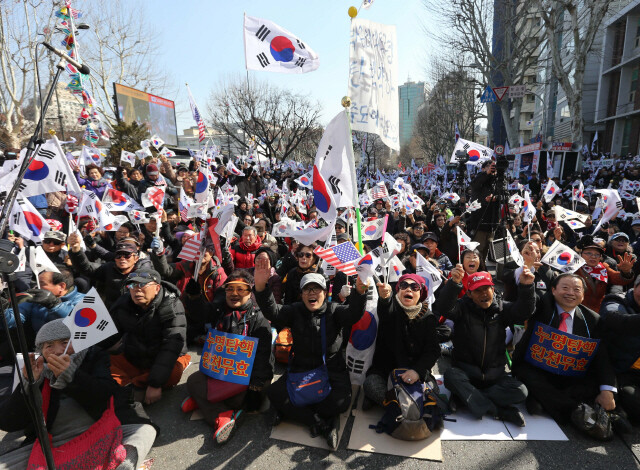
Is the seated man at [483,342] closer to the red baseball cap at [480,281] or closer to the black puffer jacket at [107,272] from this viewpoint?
the red baseball cap at [480,281]

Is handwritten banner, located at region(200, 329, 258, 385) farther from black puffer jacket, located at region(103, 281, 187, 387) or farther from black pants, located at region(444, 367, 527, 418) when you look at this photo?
black pants, located at region(444, 367, 527, 418)

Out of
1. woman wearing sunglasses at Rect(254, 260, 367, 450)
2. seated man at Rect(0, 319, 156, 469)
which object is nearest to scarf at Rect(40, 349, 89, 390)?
seated man at Rect(0, 319, 156, 469)

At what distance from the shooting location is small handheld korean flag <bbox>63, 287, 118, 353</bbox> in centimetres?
264

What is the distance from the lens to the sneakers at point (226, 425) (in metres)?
2.98

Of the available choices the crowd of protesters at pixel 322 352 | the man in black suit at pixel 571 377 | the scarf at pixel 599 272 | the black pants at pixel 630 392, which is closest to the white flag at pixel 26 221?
the crowd of protesters at pixel 322 352

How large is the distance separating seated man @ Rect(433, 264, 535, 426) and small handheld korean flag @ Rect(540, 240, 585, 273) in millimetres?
928

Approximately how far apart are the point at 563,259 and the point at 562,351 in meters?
1.12

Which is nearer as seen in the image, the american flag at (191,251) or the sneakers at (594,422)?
the sneakers at (594,422)

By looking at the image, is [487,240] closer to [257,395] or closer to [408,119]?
[257,395]

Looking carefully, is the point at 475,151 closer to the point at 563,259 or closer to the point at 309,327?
the point at 563,259

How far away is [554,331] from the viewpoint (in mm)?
3285

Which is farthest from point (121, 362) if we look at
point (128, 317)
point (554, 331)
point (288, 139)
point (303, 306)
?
point (288, 139)

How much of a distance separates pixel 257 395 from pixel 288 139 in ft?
103

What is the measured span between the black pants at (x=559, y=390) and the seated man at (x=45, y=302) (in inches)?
168
